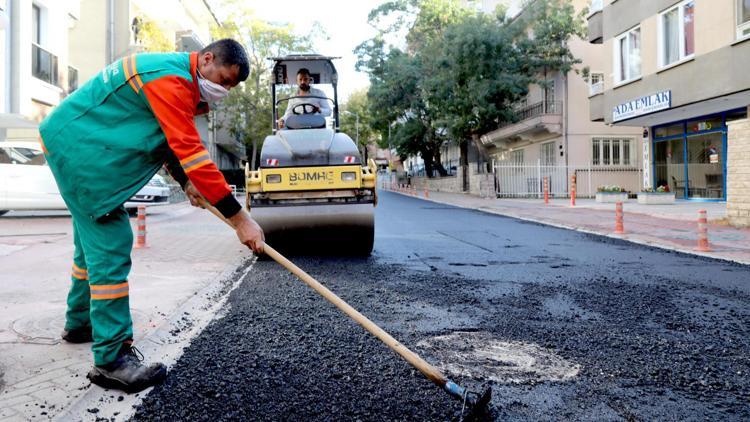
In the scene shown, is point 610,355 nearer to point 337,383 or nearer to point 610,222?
point 337,383

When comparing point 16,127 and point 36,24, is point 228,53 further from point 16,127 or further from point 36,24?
point 16,127

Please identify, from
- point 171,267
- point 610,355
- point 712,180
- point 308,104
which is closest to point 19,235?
point 171,267

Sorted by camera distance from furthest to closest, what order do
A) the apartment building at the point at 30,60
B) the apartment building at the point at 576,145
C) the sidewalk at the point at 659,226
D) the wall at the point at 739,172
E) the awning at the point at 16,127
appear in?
the apartment building at the point at 576,145
the awning at the point at 16,127
the apartment building at the point at 30,60
the wall at the point at 739,172
the sidewalk at the point at 659,226

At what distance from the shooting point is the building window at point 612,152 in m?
28.9

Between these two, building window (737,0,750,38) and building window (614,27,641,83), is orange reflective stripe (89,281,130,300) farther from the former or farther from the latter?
building window (614,27,641,83)

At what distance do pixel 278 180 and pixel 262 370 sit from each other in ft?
14.7

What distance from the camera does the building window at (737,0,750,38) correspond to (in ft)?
50.5

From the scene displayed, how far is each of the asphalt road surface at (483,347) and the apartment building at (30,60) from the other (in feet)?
42.3

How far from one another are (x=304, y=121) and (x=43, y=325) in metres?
4.96

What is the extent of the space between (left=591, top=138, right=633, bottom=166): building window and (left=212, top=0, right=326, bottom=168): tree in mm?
22586

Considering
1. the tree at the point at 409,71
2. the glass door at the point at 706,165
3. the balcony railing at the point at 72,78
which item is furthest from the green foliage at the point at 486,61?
the balcony railing at the point at 72,78

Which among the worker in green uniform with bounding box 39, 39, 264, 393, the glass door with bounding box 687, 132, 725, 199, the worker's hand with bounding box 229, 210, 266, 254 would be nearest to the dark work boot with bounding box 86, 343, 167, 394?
the worker in green uniform with bounding box 39, 39, 264, 393

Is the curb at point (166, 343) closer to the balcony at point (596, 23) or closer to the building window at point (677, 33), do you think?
the building window at point (677, 33)

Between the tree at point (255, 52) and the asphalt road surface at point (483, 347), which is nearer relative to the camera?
the asphalt road surface at point (483, 347)
